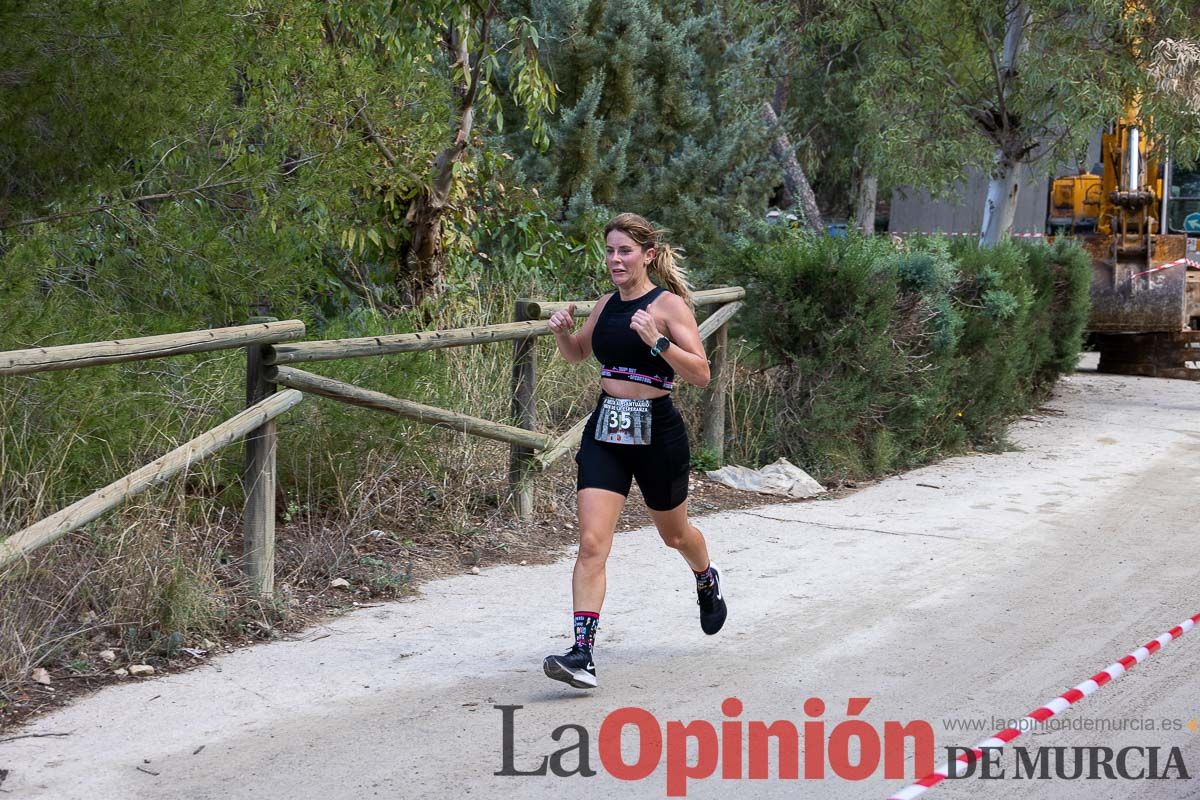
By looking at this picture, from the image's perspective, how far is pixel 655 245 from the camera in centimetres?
556

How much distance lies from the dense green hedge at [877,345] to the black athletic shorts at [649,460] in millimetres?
4721

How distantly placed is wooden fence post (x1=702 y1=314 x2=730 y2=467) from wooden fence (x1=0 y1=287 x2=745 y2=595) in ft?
5.50

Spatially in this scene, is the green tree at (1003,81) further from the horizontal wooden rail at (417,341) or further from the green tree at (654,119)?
the horizontal wooden rail at (417,341)

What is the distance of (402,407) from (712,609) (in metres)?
2.08

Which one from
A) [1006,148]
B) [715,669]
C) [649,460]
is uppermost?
[1006,148]

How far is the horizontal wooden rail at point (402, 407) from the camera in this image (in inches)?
249

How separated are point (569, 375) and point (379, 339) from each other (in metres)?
2.60

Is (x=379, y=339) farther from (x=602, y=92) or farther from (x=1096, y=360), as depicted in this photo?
(x=1096, y=360)

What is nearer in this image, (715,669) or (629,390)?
(629,390)

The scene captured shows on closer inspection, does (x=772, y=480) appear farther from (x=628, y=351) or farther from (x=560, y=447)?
(x=628, y=351)

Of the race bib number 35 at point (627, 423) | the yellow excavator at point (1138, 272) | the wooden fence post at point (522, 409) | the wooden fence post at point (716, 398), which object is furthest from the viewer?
the yellow excavator at point (1138, 272)

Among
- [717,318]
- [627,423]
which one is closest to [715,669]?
[627,423]

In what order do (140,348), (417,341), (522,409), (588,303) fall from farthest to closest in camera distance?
(588,303)
(522,409)
(417,341)
(140,348)

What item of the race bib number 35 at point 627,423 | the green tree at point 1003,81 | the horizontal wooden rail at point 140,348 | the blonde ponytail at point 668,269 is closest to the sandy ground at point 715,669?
the race bib number 35 at point 627,423
